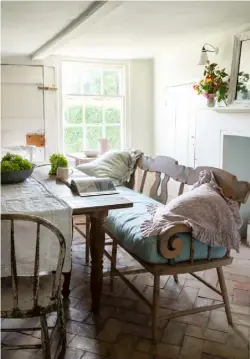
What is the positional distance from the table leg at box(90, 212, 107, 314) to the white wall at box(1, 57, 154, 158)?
2993 millimetres

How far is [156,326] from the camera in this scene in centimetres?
231

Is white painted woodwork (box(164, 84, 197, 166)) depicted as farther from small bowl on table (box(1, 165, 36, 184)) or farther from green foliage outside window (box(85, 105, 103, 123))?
small bowl on table (box(1, 165, 36, 184))

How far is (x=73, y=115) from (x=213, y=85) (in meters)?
2.14

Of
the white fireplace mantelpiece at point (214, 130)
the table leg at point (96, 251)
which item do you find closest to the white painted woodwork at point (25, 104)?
the white fireplace mantelpiece at point (214, 130)

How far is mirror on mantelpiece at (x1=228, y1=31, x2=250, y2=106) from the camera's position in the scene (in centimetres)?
379

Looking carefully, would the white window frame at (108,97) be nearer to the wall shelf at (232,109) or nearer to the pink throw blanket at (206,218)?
the wall shelf at (232,109)

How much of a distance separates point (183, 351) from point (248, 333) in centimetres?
46

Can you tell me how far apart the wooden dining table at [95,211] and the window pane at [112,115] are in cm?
300

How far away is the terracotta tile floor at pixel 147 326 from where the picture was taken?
2.23 meters

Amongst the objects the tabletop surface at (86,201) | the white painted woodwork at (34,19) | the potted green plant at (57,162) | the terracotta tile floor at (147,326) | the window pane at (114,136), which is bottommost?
the terracotta tile floor at (147,326)

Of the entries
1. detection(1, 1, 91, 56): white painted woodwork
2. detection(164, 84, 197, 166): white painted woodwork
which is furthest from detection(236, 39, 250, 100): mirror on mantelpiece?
detection(1, 1, 91, 56): white painted woodwork

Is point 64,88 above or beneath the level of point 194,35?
beneath

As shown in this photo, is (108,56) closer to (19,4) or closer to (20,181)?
(19,4)

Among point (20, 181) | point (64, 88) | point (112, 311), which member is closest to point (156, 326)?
point (112, 311)
